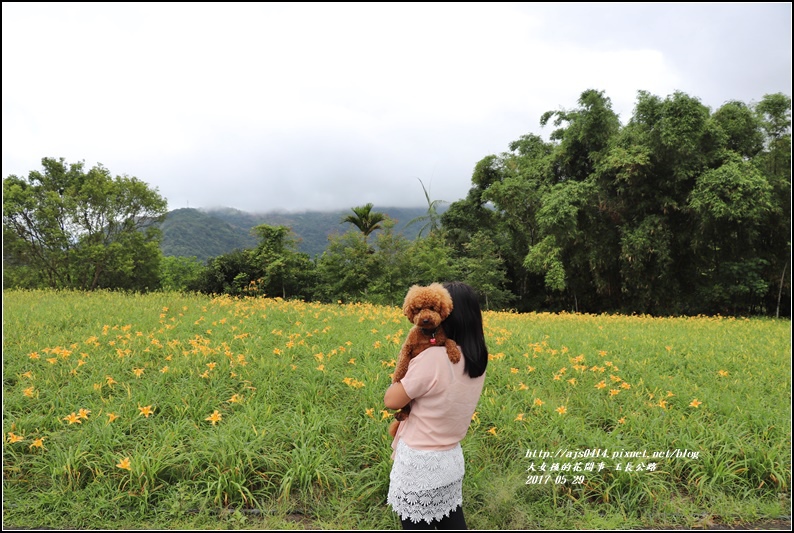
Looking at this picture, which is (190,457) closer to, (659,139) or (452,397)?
(452,397)

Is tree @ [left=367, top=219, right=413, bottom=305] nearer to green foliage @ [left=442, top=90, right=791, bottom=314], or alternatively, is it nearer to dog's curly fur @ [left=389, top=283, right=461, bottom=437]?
green foliage @ [left=442, top=90, right=791, bottom=314]

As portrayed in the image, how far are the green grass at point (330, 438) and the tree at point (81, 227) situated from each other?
10.8 metres

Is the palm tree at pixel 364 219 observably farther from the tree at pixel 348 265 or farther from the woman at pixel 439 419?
the woman at pixel 439 419

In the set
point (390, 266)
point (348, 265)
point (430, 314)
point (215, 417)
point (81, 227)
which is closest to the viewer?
point (430, 314)

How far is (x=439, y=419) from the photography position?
57.5 inches

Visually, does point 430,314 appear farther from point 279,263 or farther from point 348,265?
point 279,263

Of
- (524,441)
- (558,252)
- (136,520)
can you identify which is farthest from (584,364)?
(558,252)

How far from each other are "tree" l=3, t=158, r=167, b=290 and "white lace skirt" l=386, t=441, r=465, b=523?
14.4 meters

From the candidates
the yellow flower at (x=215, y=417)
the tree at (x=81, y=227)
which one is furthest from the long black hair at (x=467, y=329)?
the tree at (x=81, y=227)

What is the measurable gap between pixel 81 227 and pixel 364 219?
29.7 ft

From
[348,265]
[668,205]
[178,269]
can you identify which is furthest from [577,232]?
[178,269]

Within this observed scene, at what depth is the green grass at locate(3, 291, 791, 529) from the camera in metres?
2.12

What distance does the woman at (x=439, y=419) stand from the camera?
142 cm

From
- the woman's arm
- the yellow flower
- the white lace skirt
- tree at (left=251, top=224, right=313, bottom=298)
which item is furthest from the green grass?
tree at (left=251, top=224, right=313, bottom=298)
